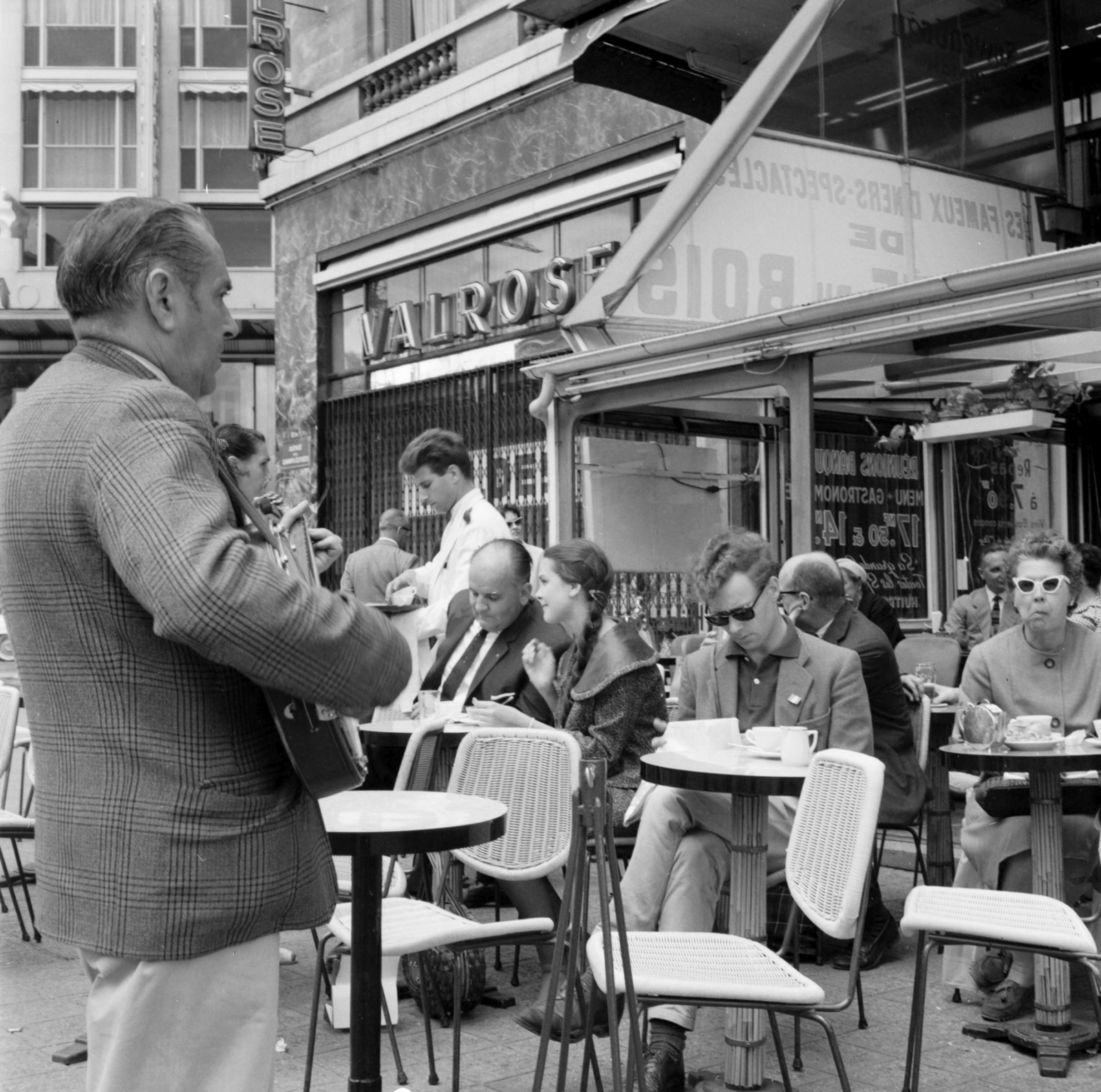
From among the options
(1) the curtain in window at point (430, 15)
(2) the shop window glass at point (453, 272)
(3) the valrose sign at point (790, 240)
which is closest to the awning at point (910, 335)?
(3) the valrose sign at point (790, 240)

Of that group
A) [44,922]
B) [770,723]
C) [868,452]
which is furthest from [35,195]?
[44,922]

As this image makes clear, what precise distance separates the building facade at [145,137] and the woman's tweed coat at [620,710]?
25.6 meters

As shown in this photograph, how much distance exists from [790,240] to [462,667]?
3.82 meters

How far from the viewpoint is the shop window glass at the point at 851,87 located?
8305mm

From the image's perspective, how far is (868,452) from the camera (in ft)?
32.2

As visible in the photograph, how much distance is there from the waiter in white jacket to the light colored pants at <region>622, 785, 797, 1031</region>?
2132 millimetres

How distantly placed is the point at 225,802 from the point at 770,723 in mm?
3277

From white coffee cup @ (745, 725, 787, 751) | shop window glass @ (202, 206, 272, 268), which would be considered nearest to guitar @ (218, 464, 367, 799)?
white coffee cup @ (745, 725, 787, 751)

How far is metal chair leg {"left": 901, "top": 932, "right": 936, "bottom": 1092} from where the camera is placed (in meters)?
3.84

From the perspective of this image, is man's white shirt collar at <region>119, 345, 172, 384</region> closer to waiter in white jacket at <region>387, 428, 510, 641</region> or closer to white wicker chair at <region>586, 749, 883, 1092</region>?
white wicker chair at <region>586, 749, 883, 1092</region>

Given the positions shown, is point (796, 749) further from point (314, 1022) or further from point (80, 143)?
point (80, 143)

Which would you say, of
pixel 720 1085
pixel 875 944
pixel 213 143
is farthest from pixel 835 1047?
pixel 213 143

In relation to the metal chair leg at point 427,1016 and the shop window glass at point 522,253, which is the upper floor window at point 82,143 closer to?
the shop window glass at point 522,253

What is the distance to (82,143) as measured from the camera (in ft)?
102
